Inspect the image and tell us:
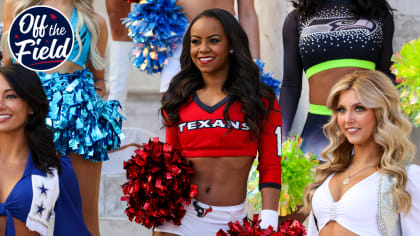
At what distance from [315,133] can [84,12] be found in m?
1.55

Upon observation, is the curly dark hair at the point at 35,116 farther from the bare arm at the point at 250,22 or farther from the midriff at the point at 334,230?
the bare arm at the point at 250,22

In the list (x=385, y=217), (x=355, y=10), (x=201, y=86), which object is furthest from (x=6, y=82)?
(x=355, y=10)

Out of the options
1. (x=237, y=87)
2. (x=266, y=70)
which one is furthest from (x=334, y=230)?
(x=266, y=70)

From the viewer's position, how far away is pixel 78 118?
12.5 feet

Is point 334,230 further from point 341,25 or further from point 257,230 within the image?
point 341,25

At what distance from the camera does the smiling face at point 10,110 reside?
307 centimetres

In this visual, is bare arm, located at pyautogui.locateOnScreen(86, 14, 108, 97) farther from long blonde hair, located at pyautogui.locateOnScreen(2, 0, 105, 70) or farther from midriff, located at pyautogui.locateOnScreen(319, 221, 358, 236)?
midriff, located at pyautogui.locateOnScreen(319, 221, 358, 236)

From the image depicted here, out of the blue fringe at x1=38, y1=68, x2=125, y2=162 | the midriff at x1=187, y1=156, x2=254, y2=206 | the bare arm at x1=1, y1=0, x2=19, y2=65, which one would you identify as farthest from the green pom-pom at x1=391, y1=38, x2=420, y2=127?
the bare arm at x1=1, y1=0, x2=19, y2=65

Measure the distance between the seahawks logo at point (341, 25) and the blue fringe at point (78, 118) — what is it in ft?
4.29

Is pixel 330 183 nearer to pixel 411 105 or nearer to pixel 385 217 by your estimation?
pixel 385 217

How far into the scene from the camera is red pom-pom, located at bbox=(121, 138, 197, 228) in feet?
10.0

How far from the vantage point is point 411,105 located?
13.3 ft

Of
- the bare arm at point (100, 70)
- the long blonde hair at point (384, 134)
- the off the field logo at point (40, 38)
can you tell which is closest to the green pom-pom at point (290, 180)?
the long blonde hair at point (384, 134)

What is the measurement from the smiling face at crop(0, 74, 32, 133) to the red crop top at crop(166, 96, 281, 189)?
0.68 meters
